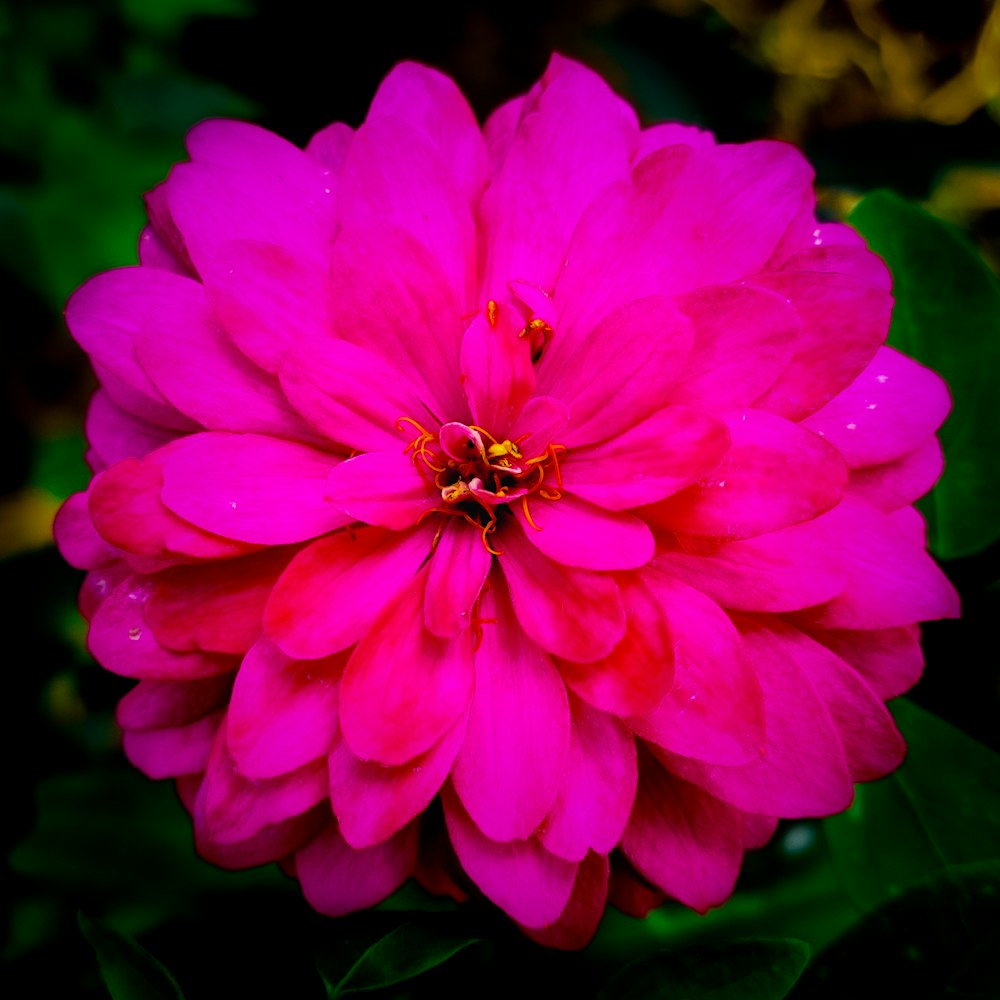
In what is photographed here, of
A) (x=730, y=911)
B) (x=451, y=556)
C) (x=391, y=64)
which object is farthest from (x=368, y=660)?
(x=391, y=64)

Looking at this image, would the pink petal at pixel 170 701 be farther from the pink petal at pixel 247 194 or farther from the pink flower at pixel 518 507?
the pink petal at pixel 247 194

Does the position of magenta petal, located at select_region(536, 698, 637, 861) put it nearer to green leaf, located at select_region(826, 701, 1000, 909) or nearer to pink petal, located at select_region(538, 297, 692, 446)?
pink petal, located at select_region(538, 297, 692, 446)

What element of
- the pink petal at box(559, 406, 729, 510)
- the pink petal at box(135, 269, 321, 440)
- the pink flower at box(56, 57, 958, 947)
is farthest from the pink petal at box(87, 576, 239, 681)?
the pink petal at box(559, 406, 729, 510)

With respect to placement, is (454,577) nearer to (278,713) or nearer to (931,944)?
(278,713)

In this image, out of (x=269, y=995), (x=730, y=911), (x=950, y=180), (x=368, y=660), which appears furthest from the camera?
(x=950, y=180)

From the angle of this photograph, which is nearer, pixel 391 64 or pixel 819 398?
pixel 819 398

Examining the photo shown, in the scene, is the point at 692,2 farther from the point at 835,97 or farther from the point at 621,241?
the point at 621,241
